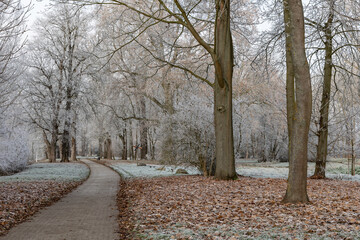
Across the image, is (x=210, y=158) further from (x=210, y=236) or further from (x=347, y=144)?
(x=210, y=236)

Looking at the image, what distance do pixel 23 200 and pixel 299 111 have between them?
8043mm

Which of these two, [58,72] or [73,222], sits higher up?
[58,72]

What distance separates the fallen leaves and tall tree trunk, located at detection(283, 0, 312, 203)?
6130 mm

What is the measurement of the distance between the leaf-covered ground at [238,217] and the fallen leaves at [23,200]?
7.68ft

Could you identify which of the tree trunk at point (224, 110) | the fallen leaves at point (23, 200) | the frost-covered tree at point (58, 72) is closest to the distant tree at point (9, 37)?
the fallen leaves at point (23, 200)

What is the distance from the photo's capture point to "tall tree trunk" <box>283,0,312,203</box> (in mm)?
7023

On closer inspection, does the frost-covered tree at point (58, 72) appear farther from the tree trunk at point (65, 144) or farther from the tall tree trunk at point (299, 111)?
the tall tree trunk at point (299, 111)

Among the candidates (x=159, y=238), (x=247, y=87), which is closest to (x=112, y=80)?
(x=247, y=87)

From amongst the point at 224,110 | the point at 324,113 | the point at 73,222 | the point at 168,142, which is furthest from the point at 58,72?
the point at 73,222

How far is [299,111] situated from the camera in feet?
23.1

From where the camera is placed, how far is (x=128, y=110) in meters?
35.2

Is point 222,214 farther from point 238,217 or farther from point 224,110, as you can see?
point 224,110

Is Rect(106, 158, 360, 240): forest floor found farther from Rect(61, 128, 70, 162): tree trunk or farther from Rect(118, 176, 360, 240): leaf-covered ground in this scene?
Rect(61, 128, 70, 162): tree trunk

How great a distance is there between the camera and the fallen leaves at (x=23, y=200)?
7.32m
